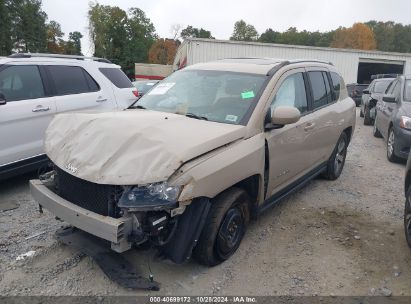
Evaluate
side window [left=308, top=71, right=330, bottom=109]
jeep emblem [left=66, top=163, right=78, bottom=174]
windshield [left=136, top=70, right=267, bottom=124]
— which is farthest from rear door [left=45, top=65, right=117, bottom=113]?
side window [left=308, top=71, right=330, bottom=109]

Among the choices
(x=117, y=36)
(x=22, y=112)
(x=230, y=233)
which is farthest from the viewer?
(x=117, y=36)

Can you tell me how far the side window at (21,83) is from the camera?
5.33 meters

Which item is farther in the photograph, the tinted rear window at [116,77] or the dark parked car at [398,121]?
the dark parked car at [398,121]

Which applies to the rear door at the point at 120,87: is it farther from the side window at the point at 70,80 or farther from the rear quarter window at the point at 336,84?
the rear quarter window at the point at 336,84

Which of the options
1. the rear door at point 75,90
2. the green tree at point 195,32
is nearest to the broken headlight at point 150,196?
the rear door at point 75,90

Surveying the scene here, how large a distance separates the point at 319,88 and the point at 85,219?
3.66 m

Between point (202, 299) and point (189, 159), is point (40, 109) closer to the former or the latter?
point (189, 159)

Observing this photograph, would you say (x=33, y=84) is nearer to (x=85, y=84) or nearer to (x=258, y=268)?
(x=85, y=84)

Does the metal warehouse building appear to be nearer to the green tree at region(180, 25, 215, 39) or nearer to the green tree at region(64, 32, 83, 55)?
the green tree at region(64, 32, 83, 55)

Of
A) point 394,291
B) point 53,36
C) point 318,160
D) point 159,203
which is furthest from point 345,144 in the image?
point 53,36

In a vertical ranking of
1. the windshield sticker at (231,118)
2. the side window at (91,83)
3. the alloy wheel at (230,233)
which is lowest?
the alloy wheel at (230,233)

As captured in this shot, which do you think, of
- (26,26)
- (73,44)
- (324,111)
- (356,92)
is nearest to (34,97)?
(324,111)

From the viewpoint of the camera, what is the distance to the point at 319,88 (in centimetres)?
546

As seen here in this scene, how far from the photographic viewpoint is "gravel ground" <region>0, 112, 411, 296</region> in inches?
135
